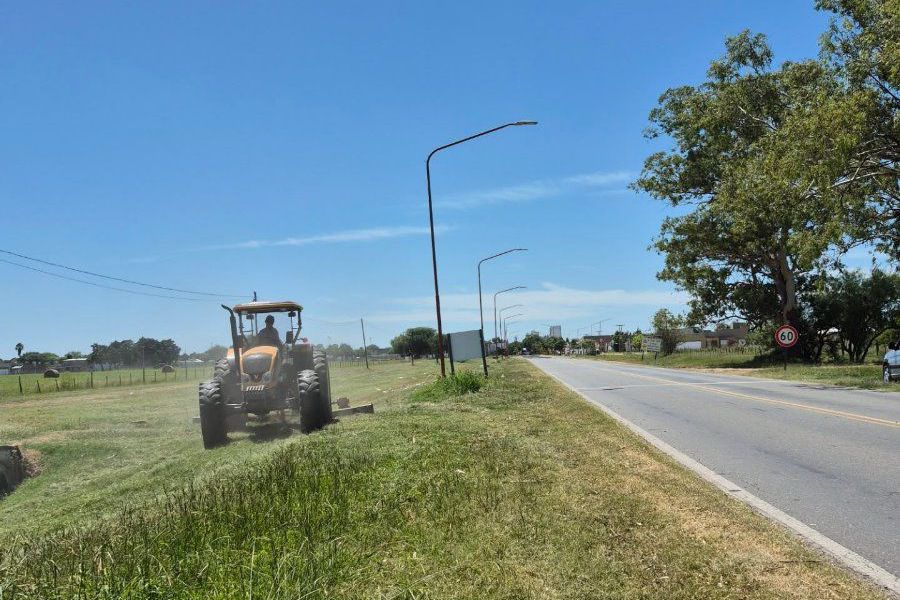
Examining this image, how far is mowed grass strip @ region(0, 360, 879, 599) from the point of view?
4.41 metres

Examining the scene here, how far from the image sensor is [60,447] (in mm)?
16656

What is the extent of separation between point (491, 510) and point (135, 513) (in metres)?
4.42

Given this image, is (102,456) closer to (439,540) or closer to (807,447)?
(439,540)

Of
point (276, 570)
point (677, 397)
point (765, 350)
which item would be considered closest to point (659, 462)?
point (276, 570)

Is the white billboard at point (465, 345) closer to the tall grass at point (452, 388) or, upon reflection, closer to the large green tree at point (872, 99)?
the tall grass at point (452, 388)

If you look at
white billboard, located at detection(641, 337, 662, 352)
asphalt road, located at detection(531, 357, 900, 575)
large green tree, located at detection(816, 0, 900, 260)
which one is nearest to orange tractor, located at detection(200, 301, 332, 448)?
asphalt road, located at detection(531, 357, 900, 575)

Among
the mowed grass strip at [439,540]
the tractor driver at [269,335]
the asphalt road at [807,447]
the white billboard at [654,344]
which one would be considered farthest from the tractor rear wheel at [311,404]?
the white billboard at [654,344]

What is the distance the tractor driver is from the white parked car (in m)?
19.5

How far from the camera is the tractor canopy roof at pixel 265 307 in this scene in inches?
650

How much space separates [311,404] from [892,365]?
1930 cm

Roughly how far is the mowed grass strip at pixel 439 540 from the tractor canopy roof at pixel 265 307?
8.01 meters

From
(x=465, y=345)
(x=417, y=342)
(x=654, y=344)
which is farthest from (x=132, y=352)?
(x=465, y=345)

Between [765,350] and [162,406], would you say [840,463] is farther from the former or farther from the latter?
[765,350]

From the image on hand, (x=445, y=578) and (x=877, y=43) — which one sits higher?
(x=877, y=43)
